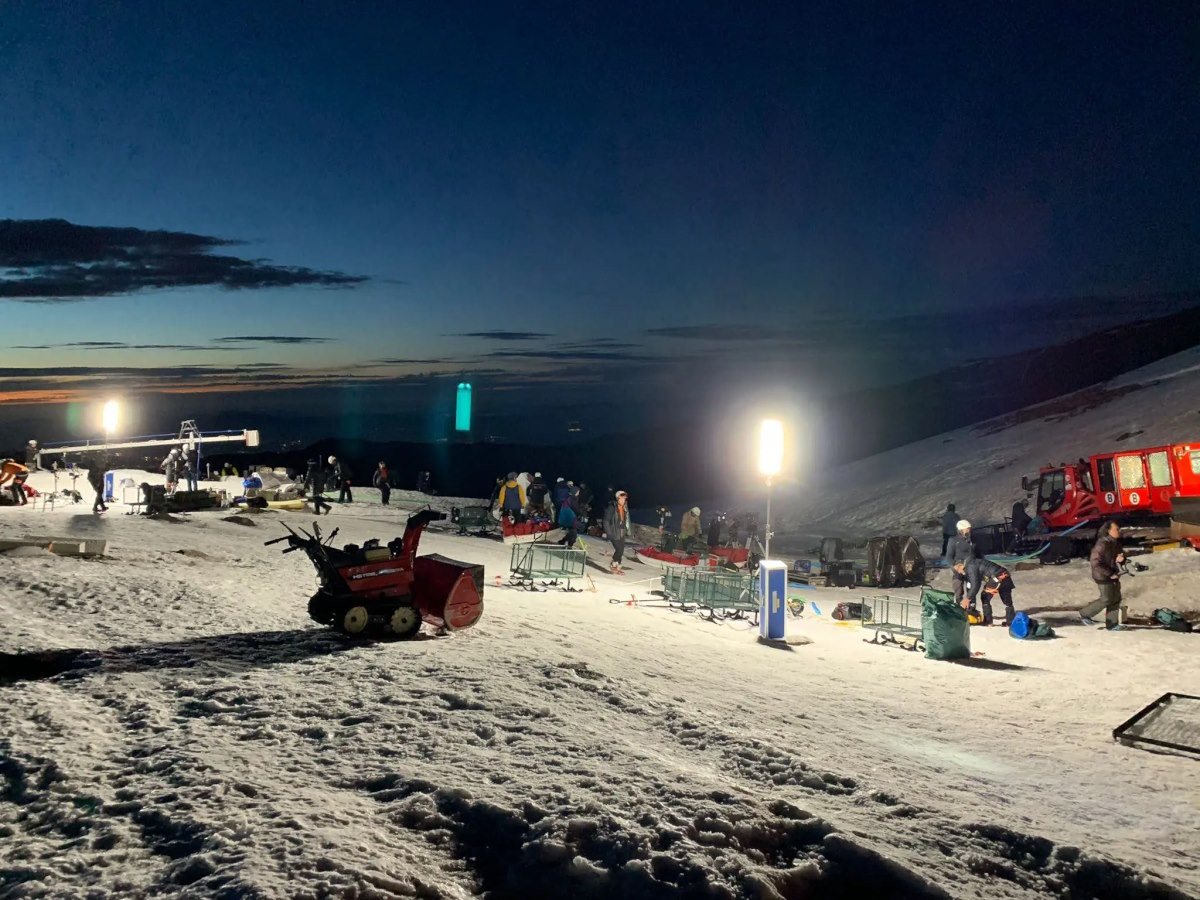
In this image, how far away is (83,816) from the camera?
4324mm

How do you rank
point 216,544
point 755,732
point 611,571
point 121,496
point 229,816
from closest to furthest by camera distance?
1. point 229,816
2. point 755,732
3. point 216,544
4. point 611,571
5. point 121,496

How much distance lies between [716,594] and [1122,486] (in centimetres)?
1604

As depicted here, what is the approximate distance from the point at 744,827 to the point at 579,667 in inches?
148

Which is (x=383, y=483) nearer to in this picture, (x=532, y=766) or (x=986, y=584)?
(x=986, y=584)

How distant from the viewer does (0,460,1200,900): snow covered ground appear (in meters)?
4.05

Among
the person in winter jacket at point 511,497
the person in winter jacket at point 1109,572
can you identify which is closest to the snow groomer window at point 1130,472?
the person in winter jacket at point 1109,572

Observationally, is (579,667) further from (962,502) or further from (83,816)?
(962,502)

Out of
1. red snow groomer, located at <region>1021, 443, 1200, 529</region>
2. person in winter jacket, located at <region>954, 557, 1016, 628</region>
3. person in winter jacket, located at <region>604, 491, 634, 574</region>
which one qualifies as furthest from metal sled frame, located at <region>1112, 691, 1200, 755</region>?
red snow groomer, located at <region>1021, 443, 1200, 529</region>

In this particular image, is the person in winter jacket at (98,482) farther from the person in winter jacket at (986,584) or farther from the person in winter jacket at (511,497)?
the person in winter jacket at (986,584)

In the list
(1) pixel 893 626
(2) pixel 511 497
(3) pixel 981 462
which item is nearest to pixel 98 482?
(2) pixel 511 497

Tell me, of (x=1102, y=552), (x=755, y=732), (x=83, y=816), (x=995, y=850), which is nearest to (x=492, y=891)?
(x=83, y=816)

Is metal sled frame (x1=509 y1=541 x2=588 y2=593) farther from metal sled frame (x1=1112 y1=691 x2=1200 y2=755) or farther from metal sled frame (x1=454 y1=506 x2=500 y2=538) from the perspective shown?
metal sled frame (x1=1112 y1=691 x2=1200 y2=755)

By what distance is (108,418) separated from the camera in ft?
88.2

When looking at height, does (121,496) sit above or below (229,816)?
above
